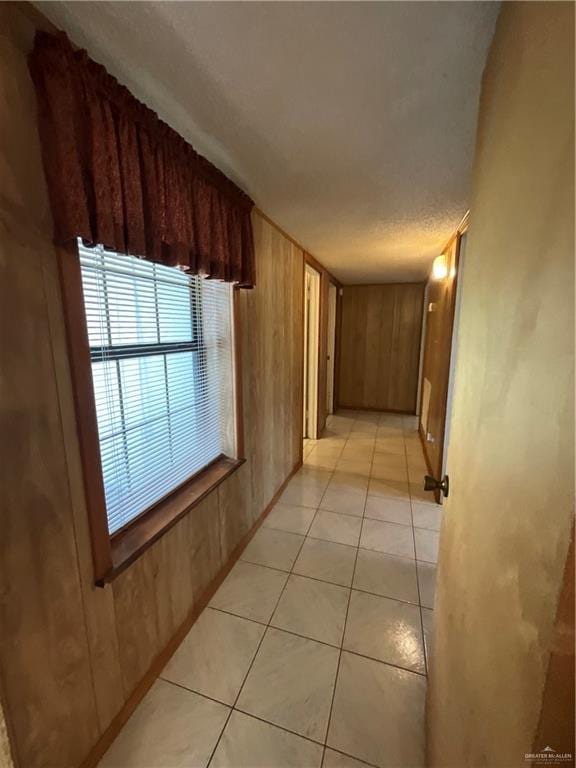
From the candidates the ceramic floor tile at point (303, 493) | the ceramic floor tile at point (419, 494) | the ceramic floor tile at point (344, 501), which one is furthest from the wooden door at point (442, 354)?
the ceramic floor tile at point (303, 493)

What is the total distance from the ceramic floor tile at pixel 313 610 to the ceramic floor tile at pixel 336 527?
1.35 ft

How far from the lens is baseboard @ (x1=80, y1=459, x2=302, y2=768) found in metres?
1.09

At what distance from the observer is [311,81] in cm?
97

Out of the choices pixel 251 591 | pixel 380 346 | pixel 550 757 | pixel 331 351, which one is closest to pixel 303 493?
pixel 251 591

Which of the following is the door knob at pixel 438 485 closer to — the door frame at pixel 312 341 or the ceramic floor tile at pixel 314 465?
the ceramic floor tile at pixel 314 465

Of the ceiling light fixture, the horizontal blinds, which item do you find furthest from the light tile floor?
the ceiling light fixture

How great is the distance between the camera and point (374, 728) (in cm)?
117

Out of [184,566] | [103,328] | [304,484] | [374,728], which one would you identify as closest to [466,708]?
[374,728]

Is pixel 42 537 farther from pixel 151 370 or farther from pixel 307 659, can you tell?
pixel 307 659

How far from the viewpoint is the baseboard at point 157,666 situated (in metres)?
1.09

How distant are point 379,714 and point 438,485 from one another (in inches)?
36.1

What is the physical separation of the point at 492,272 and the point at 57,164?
1116mm

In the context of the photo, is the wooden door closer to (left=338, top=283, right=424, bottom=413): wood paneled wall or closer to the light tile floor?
the light tile floor

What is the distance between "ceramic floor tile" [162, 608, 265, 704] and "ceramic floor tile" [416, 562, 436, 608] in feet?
2.88
